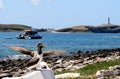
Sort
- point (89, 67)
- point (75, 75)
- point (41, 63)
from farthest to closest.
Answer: point (89, 67), point (75, 75), point (41, 63)

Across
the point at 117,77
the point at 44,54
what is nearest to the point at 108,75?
the point at 117,77

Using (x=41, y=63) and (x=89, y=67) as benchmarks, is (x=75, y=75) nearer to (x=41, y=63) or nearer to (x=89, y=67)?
(x=89, y=67)

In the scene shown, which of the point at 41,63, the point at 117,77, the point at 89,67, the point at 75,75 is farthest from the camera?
the point at 89,67

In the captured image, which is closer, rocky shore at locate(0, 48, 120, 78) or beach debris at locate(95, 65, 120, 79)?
beach debris at locate(95, 65, 120, 79)

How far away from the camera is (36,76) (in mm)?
15484

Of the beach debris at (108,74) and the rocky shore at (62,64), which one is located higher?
the beach debris at (108,74)

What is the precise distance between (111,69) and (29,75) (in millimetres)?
8775

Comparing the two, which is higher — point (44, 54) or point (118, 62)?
point (44, 54)

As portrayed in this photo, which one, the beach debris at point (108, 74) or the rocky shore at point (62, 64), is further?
the rocky shore at point (62, 64)

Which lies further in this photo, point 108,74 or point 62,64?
point 62,64

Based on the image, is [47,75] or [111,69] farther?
[111,69]

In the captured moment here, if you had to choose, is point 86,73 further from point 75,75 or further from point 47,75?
point 47,75

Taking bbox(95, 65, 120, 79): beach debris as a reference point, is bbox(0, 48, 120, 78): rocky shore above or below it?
below

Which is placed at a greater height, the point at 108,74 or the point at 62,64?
the point at 108,74
